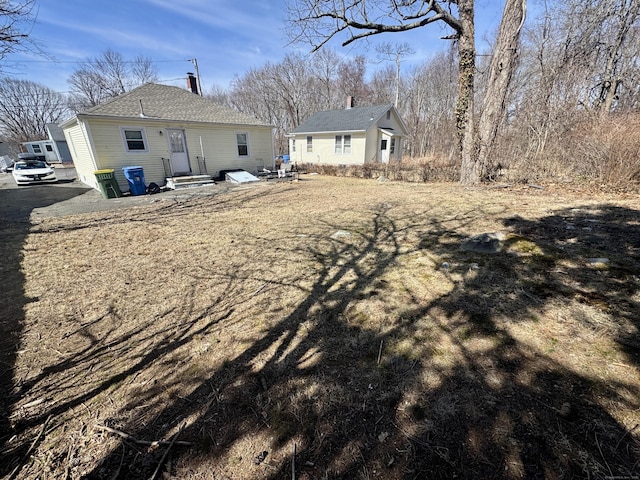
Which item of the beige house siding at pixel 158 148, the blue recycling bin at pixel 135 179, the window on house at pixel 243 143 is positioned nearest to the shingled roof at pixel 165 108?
the beige house siding at pixel 158 148

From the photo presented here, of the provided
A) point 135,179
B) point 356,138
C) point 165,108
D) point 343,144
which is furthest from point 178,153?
point 356,138

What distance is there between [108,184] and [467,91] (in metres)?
14.5

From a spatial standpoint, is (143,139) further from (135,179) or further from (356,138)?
(356,138)

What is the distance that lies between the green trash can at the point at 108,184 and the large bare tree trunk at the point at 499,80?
46.5 feet

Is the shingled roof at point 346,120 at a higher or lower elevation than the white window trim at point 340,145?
higher

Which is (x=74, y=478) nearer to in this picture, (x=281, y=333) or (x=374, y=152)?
(x=281, y=333)

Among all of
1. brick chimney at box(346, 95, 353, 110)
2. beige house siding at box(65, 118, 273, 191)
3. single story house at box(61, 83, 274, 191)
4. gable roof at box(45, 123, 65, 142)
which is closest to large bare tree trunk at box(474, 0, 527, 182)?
single story house at box(61, 83, 274, 191)

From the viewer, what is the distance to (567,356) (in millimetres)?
2102

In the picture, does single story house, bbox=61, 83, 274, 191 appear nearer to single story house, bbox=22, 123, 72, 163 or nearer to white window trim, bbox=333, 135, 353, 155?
white window trim, bbox=333, 135, 353, 155

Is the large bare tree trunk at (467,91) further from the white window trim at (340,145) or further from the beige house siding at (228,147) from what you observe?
the white window trim at (340,145)

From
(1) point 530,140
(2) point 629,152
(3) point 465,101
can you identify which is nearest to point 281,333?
(2) point 629,152

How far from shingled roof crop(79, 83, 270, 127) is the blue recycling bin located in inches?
93.2

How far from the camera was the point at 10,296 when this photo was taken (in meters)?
3.65

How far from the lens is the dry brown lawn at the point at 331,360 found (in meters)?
1.62
